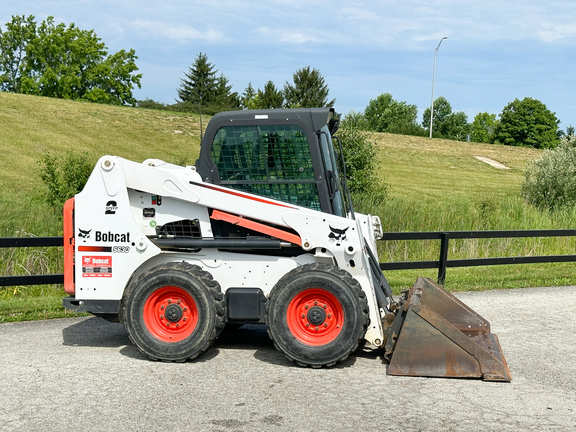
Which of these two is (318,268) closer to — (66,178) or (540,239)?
(540,239)

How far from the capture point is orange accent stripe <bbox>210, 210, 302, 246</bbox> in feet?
21.9

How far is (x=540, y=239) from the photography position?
14.4 m

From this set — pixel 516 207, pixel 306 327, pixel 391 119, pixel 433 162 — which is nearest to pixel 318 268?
pixel 306 327

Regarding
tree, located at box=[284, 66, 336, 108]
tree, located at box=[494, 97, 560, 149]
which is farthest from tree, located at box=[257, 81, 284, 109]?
tree, located at box=[494, 97, 560, 149]

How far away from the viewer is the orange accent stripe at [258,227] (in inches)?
263

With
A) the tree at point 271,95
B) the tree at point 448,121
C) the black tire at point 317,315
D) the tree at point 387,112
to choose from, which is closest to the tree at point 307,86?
the tree at point 271,95

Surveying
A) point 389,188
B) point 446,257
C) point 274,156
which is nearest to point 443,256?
point 446,257

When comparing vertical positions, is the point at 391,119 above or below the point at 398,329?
above

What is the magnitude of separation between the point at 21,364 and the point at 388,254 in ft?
26.7

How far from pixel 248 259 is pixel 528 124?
3829 inches

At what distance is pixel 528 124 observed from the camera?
317 feet

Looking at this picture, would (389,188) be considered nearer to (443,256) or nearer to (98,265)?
(443,256)

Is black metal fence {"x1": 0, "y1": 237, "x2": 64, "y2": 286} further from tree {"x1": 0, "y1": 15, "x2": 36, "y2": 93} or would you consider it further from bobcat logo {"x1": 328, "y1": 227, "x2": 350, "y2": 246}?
tree {"x1": 0, "y1": 15, "x2": 36, "y2": 93}

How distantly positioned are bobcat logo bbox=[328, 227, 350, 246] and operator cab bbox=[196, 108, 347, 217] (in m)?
0.32
